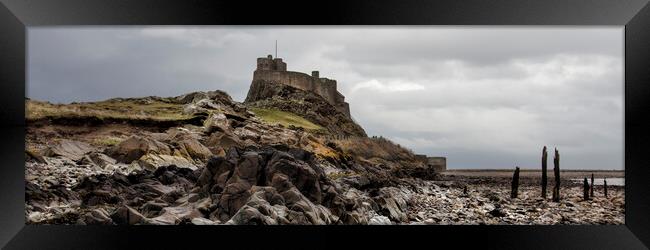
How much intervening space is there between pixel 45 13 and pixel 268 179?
4.24 m

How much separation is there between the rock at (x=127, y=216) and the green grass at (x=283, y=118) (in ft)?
13.0

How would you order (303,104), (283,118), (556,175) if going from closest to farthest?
(556,175) → (283,118) → (303,104)

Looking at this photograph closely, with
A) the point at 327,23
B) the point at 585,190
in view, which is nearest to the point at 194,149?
the point at 327,23

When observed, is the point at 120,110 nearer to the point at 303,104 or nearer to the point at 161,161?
the point at 161,161

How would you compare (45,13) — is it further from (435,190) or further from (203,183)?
(435,190)

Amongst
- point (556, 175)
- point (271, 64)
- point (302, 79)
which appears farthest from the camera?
point (302, 79)

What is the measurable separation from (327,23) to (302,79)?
5.82 metres

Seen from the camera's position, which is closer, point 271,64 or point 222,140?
point 271,64

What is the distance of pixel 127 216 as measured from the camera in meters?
8.85

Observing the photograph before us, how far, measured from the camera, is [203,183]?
32.8 feet

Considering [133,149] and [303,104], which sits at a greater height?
[303,104]

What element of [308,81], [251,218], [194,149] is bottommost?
[251,218]

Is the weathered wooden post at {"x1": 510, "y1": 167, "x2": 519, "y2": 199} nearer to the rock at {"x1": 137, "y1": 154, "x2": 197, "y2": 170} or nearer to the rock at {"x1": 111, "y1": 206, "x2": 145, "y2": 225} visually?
the rock at {"x1": 137, "y1": 154, "x2": 197, "y2": 170}

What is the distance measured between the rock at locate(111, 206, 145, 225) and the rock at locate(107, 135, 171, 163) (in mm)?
2078
